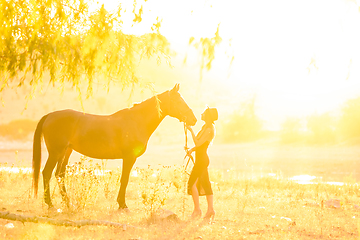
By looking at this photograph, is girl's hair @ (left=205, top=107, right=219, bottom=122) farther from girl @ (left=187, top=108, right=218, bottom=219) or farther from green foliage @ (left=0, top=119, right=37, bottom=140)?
green foliage @ (left=0, top=119, right=37, bottom=140)

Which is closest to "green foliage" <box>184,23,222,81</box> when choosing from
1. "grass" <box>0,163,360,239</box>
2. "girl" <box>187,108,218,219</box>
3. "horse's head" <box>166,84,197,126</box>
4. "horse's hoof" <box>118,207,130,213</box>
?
"girl" <box>187,108,218,219</box>

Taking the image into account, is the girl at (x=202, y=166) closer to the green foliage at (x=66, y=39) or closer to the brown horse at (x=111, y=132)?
the brown horse at (x=111, y=132)

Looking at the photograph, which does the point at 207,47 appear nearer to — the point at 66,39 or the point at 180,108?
the point at 66,39

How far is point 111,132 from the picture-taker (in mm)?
8492

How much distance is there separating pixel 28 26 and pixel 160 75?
232ft

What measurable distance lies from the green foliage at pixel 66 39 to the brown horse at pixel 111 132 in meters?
2.12

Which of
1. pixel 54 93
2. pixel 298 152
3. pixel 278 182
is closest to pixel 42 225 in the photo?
pixel 278 182

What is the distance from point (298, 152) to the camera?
3209cm

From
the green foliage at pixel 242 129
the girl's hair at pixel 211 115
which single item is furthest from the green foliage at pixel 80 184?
the green foliage at pixel 242 129

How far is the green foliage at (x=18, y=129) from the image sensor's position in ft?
126

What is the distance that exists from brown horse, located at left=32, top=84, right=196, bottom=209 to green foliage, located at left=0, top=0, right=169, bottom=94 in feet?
6.95

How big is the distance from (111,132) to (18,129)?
34672mm

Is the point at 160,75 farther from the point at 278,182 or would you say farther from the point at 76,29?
the point at 76,29

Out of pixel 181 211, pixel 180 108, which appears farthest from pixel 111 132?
pixel 181 211
